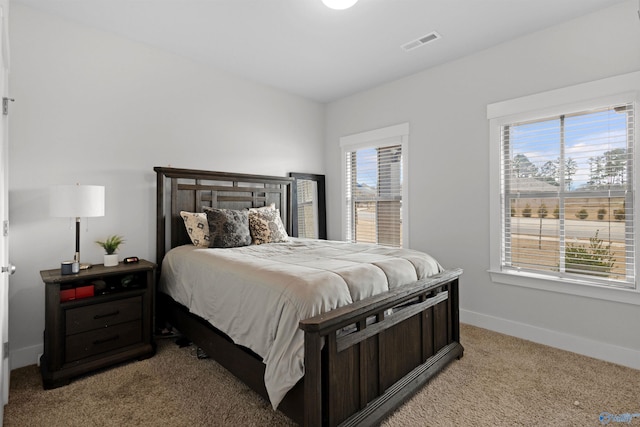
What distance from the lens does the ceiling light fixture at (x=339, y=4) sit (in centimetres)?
230

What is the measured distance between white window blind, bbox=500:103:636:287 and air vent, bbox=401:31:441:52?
3.51 feet

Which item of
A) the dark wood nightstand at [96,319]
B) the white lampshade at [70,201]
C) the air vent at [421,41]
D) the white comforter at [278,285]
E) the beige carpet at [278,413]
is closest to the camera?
the white comforter at [278,285]

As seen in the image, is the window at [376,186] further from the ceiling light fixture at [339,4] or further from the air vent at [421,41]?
the ceiling light fixture at [339,4]

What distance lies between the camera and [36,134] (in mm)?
2512

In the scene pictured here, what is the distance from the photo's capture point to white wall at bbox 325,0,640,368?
2.52m

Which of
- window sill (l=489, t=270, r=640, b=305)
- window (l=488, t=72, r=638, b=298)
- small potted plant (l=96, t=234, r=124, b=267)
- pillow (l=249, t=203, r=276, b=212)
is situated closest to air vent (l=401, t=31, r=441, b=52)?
window (l=488, t=72, r=638, b=298)

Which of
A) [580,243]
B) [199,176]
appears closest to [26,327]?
[199,176]

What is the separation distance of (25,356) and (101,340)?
2.23 ft

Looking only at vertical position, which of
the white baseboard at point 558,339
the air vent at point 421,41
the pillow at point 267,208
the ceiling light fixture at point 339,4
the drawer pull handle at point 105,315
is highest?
the air vent at point 421,41

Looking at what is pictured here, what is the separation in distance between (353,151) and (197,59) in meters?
2.21

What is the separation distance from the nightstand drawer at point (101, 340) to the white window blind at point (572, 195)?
330 cm

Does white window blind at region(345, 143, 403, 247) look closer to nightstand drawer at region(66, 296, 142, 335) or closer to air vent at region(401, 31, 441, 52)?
air vent at region(401, 31, 441, 52)

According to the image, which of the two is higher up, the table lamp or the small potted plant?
the table lamp

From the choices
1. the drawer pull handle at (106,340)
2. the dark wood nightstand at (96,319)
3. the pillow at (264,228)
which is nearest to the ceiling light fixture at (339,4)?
the pillow at (264,228)
